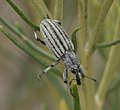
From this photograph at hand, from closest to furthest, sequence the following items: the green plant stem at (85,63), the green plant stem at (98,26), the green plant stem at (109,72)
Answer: the green plant stem at (98,26), the green plant stem at (85,63), the green plant stem at (109,72)

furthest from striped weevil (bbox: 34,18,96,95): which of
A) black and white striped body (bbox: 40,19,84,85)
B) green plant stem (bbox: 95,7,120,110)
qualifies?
green plant stem (bbox: 95,7,120,110)

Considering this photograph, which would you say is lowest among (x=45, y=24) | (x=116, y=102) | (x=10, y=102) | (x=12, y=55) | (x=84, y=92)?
(x=10, y=102)

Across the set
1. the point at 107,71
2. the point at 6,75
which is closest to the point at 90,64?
the point at 107,71

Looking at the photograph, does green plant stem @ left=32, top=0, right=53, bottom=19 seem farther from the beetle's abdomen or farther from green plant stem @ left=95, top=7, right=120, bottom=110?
green plant stem @ left=95, top=7, right=120, bottom=110

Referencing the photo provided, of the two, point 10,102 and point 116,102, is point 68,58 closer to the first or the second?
point 116,102

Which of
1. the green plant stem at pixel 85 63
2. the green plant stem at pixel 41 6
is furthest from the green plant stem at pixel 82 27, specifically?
the green plant stem at pixel 41 6

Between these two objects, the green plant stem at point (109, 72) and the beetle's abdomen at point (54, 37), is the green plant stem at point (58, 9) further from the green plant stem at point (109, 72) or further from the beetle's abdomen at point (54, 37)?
the green plant stem at point (109, 72)

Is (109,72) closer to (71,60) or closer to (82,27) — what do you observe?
(71,60)
